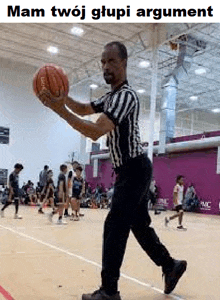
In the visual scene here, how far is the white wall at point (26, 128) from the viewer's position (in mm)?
22078

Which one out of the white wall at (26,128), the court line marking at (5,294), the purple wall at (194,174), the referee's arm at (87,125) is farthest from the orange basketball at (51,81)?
the white wall at (26,128)

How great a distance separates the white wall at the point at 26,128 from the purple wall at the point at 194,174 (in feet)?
21.5

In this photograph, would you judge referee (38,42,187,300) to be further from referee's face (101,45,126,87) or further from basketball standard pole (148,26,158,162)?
basketball standard pole (148,26,158,162)

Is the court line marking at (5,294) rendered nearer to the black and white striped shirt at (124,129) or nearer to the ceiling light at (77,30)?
the black and white striped shirt at (124,129)

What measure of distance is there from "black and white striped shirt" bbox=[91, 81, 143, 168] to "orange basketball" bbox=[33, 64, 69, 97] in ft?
1.11

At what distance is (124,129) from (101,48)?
58.5 ft

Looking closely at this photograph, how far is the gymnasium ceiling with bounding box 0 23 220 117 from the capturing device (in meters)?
17.2

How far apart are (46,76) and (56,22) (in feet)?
51.3

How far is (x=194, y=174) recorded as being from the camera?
63.3 ft

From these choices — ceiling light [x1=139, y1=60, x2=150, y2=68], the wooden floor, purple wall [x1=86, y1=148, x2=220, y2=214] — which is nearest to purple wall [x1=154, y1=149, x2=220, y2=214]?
purple wall [x1=86, y1=148, x2=220, y2=214]

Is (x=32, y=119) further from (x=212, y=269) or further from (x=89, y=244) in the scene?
(x=212, y=269)

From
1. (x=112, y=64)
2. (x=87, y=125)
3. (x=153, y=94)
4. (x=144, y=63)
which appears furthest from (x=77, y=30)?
(x=87, y=125)

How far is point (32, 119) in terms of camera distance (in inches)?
901
